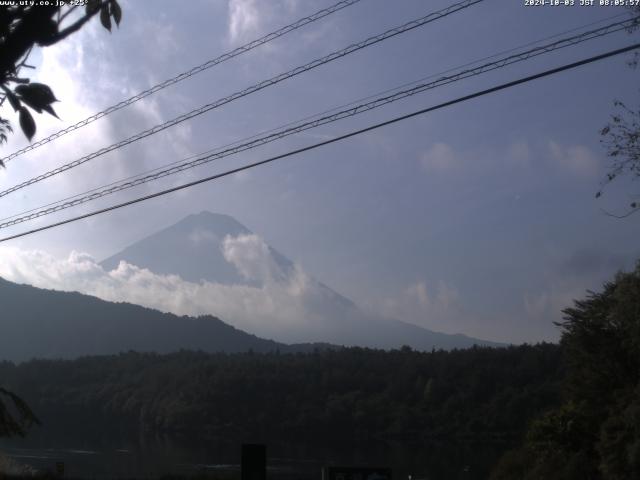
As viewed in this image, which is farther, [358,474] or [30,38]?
[358,474]

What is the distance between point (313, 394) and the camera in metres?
105

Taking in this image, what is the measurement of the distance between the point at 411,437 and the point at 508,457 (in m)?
60.3

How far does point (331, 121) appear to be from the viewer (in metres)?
12.3

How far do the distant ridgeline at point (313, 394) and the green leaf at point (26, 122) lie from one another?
224ft

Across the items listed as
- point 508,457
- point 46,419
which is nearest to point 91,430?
point 46,419

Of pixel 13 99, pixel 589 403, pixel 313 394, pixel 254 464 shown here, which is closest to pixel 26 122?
pixel 13 99

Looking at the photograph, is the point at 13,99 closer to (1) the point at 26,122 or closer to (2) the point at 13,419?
(1) the point at 26,122

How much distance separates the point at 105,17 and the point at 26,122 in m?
0.73

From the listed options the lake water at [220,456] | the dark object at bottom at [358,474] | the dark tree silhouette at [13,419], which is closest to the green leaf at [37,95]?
the dark object at bottom at [358,474]

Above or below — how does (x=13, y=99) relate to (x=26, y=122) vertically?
above

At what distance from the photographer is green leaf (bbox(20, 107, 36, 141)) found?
3951mm

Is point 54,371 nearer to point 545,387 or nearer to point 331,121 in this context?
point 545,387

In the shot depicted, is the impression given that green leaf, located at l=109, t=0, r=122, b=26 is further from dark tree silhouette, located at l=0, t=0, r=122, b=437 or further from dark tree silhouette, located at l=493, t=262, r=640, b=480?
dark tree silhouette, located at l=493, t=262, r=640, b=480

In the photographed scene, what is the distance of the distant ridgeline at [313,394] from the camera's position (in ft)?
276
